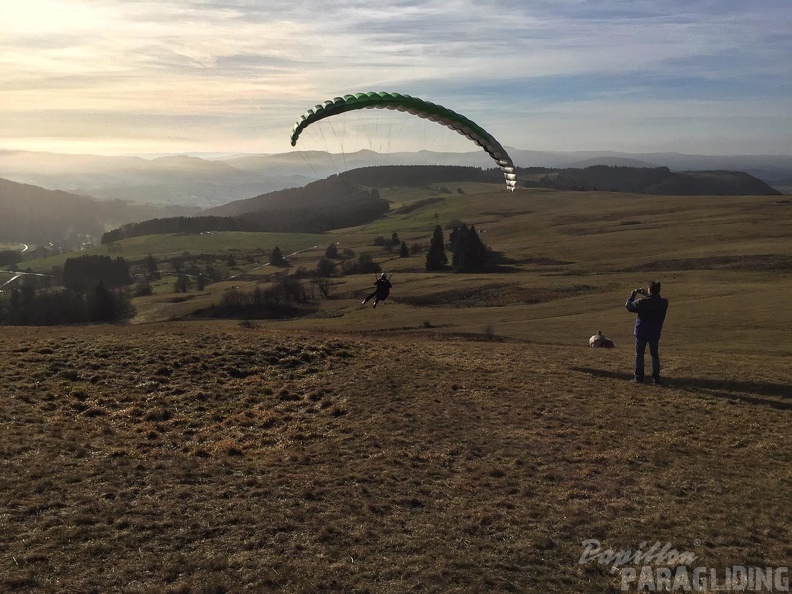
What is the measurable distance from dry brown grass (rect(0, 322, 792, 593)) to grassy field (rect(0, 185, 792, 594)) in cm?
5

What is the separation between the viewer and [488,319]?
51156mm

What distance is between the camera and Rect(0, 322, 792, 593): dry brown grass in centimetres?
830

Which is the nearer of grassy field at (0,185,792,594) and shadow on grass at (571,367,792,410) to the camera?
grassy field at (0,185,792,594)

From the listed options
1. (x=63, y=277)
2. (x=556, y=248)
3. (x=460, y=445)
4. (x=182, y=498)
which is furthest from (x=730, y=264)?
(x=63, y=277)

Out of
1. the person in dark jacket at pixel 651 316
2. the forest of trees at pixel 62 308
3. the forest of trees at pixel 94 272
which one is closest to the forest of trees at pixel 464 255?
the forest of trees at pixel 62 308

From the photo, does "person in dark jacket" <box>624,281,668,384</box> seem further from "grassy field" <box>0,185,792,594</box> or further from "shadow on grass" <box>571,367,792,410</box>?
"grassy field" <box>0,185,792,594</box>

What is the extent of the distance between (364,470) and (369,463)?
0.35m

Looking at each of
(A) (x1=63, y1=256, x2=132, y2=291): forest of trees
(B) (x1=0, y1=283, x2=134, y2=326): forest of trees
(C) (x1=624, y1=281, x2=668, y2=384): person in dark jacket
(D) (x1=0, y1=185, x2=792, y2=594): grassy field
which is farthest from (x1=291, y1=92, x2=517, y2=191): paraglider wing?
(A) (x1=63, y1=256, x2=132, y2=291): forest of trees

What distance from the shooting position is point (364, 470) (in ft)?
38.8

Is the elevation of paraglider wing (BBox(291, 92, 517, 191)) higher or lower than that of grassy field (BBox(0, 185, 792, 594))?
higher

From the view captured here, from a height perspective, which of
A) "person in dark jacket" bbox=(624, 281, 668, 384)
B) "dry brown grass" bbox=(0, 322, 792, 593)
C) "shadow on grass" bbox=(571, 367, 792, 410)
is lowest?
"shadow on grass" bbox=(571, 367, 792, 410)

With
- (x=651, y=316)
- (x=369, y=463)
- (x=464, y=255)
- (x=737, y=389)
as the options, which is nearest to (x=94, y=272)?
(x=464, y=255)

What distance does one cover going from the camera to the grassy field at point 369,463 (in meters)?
8.34

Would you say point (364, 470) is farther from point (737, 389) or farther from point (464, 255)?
point (464, 255)
